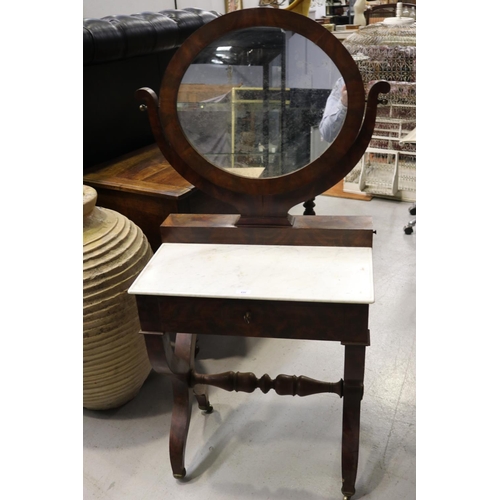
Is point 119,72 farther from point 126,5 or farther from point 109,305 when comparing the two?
point 126,5

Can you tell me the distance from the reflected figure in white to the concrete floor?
3.53 ft

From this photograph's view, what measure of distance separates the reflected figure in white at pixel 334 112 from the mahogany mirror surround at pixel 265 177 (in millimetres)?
20

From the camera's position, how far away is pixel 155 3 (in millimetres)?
5754

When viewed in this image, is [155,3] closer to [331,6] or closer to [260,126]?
[331,6]

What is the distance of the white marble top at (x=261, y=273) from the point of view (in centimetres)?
133

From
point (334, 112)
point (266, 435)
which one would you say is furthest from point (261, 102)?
point (266, 435)

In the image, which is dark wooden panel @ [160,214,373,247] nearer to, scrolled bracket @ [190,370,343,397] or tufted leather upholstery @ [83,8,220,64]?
scrolled bracket @ [190,370,343,397]

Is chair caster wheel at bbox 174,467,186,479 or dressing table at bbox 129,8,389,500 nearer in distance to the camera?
dressing table at bbox 129,8,389,500

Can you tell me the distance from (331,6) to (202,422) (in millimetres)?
6447

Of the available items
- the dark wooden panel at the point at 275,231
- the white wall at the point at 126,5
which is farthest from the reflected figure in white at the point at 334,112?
the white wall at the point at 126,5

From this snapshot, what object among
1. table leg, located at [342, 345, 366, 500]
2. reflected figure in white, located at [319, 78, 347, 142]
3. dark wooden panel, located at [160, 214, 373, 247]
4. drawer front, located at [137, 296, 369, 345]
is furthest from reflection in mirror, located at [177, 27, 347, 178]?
table leg, located at [342, 345, 366, 500]

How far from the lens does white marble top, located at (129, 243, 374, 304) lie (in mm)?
1331

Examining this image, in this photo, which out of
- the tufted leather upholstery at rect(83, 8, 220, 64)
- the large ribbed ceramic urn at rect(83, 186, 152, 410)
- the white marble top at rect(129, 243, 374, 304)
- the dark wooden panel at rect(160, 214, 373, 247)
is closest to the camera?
the white marble top at rect(129, 243, 374, 304)

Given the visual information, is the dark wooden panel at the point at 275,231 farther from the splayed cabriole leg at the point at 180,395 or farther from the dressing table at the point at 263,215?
the splayed cabriole leg at the point at 180,395
